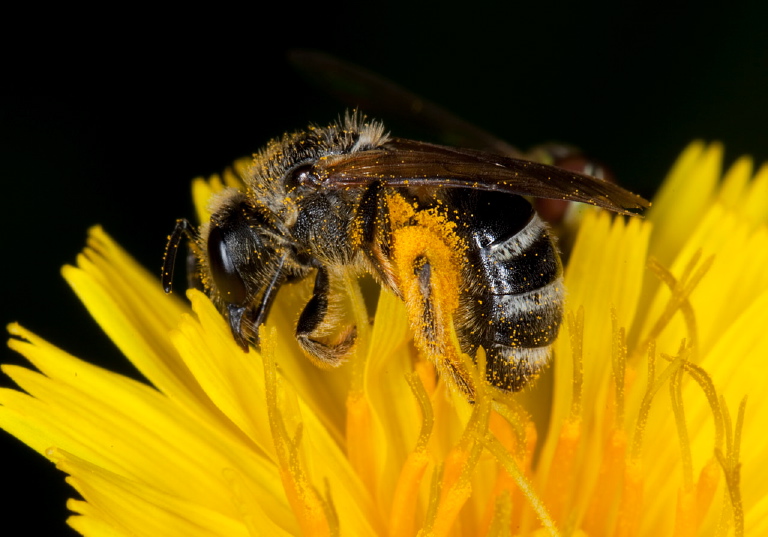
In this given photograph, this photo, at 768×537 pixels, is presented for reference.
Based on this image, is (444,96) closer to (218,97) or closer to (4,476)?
(218,97)

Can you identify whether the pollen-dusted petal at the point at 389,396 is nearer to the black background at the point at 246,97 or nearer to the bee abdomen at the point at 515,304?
the bee abdomen at the point at 515,304

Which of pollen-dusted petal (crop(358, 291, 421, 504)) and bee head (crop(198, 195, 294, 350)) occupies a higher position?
bee head (crop(198, 195, 294, 350))

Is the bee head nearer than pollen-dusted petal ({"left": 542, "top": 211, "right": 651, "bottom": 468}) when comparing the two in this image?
Yes

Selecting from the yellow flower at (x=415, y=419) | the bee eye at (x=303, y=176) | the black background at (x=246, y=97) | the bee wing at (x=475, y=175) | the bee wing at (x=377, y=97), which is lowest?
the yellow flower at (x=415, y=419)

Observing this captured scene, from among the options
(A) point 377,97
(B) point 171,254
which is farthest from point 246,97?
(B) point 171,254

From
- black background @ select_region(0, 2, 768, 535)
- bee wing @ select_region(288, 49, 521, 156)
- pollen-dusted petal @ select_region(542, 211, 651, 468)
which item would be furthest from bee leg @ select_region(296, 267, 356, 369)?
black background @ select_region(0, 2, 768, 535)

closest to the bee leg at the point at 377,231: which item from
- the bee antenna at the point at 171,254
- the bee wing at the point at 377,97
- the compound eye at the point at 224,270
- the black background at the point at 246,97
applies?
the compound eye at the point at 224,270

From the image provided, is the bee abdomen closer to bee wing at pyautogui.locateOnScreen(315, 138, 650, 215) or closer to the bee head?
bee wing at pyautogui.locateOnScreen(315, 138, 650, 215)
